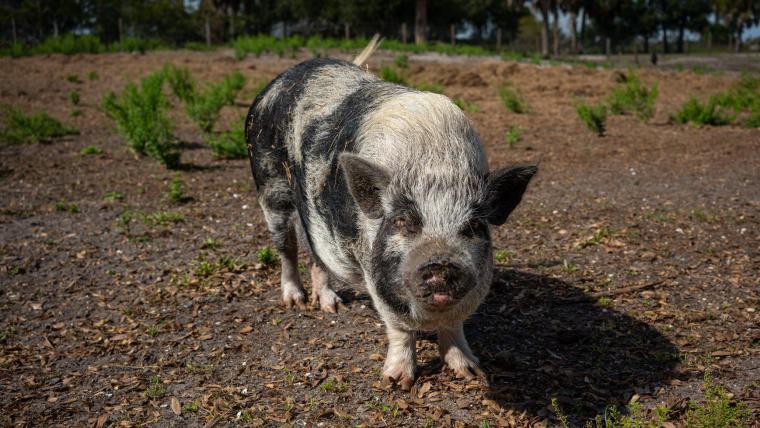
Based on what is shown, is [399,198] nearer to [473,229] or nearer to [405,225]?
[405,225]

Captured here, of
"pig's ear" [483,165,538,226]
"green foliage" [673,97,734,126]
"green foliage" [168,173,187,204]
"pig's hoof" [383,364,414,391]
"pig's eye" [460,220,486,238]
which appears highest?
"green foliage" [673,97,734,126]

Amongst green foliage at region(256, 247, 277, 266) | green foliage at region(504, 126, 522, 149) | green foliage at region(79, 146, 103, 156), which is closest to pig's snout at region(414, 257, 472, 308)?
green foliage at region(256, 247, 277, 266)

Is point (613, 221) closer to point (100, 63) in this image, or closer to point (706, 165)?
point (706, 165)

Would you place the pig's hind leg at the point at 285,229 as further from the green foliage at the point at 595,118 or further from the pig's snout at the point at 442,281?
the green foliage at the point at 595,118

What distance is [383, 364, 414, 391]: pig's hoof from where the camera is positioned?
3764mm

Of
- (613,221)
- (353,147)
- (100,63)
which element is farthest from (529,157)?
(100,63)

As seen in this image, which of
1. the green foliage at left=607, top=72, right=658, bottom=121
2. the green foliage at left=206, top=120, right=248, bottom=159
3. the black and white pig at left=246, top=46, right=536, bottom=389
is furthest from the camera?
the green foliage at left=607, top=72, right=658, bottom=121

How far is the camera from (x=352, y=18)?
128 ft

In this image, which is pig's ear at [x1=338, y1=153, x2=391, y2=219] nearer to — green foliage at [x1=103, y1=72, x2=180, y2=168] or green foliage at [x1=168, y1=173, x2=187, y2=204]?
green foliage at [x1=168, y1=173, x2=187, y2=204]

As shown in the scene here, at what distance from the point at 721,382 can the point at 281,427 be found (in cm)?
236

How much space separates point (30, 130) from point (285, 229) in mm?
6864

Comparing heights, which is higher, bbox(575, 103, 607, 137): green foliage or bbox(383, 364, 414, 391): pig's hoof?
bbox(575, 103, 607, 137): green foliage

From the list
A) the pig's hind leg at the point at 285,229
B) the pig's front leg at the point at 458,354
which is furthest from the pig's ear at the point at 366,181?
the pig's hind leg at the point at 285,229

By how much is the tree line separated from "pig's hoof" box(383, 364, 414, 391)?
31.9m
